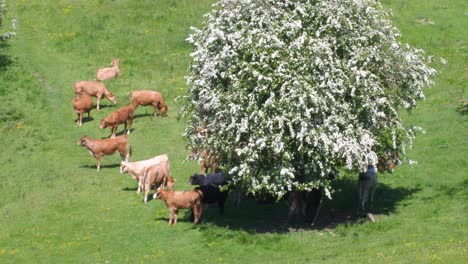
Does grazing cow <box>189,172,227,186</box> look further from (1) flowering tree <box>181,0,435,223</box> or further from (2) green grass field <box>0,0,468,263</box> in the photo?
(1) flowering tree <box>181,0,435,223</box>

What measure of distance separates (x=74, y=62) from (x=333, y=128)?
112 ft

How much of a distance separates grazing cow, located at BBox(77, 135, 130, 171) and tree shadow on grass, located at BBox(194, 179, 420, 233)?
24.1ft

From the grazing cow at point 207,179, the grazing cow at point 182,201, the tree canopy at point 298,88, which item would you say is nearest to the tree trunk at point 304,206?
the tree canopy at point 298,88

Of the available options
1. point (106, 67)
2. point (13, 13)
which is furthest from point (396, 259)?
point (13, 13)

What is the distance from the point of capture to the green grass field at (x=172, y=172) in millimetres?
30375

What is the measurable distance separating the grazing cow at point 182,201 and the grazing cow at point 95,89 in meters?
18.8

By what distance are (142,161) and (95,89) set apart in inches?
553

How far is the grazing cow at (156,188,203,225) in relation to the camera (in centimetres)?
3322

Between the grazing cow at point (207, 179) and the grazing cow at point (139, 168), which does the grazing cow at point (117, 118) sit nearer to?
the grazing cow at point (139, 168)

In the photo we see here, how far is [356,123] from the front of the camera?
3094cm

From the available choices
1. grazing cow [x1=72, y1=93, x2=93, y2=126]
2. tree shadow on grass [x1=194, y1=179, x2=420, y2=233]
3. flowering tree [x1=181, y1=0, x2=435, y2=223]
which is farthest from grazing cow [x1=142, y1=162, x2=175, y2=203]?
grazing cow [x1=72, y1=93, x2=93, y2=126]

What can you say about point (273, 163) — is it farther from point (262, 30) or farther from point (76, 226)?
point (76, 226)

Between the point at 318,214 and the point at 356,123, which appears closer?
the point at 356,123

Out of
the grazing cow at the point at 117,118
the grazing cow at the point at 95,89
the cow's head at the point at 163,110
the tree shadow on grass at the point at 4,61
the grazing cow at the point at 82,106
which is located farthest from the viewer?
the tree shadow on grass at the point at 4,61
